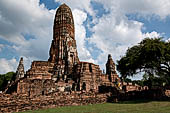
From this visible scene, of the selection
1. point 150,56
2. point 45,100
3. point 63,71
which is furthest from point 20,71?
point 150,56

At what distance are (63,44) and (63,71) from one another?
322 inches

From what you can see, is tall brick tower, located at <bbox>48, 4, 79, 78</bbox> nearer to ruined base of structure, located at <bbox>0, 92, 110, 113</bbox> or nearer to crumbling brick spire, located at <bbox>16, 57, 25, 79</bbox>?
crumbling brick spire, located at <bbox>16, 57, 25, 79</bbox>

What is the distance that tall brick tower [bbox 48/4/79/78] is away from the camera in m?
30.3

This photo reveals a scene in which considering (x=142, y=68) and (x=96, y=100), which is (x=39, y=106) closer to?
(x=96, y=100)

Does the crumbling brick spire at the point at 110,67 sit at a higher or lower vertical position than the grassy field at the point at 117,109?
higher

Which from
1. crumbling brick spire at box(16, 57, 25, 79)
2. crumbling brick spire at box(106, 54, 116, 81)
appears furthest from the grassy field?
Result: crumbling brick spire at box(16, 57, 25, 79)

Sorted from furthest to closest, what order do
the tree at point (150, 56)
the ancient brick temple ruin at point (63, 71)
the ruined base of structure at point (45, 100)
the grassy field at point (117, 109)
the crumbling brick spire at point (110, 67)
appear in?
the crumbling brick spire at point (110, 67) < the ancient brick temple ruin at point (63, 71) < the tree at point (150, 56) < the ruined base of structure at point (45, 100) < the grassy field at point (117, 109)

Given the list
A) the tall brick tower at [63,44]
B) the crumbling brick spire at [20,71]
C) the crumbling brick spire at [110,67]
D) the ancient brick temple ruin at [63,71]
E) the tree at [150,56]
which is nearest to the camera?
the tree at [150,56]

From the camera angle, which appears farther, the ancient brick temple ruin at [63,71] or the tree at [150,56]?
the ancient brick temple ruin at [63,71]

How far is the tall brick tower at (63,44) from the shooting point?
99.5 ft

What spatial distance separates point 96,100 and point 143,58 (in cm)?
764

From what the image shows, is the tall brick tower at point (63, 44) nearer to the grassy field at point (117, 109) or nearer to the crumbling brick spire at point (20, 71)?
the crumbling brick spire at point (20, 71)

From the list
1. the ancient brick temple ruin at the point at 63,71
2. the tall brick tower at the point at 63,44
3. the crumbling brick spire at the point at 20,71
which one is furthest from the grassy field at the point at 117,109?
the crumbling brick spire at the point at 20,71

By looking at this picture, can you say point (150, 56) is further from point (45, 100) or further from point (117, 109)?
point (45, 100)
